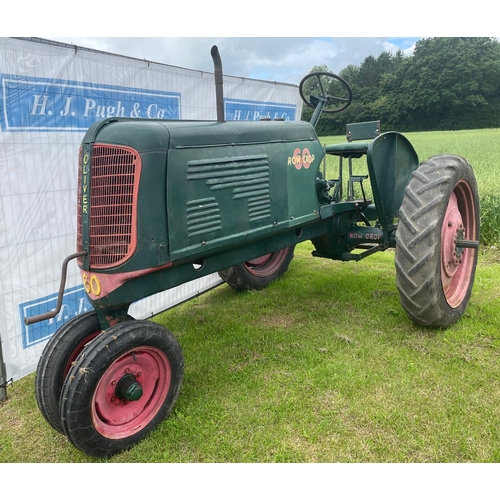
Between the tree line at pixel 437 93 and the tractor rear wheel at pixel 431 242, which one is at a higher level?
the tree line at pixel 437 93

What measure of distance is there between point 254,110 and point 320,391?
12.2ft

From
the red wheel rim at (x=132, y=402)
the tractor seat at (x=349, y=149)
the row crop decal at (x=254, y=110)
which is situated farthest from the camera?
the row crop decal at (x=254, y=110)

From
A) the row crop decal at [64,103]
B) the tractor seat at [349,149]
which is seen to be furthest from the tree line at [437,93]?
the row crop decal at [64,103]

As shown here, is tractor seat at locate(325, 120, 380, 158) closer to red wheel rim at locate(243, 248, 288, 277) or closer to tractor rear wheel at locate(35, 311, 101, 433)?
red wheel rim at locate(243, 248, 288, 277)

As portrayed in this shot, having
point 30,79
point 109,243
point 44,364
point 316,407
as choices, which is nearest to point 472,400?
point 316,407

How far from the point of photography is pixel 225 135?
2.74 metres

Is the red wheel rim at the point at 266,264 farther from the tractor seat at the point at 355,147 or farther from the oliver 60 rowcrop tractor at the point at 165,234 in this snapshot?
the oliver 60 rowcrop tractor at the point at 165,234

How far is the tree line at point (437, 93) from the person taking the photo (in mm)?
32344

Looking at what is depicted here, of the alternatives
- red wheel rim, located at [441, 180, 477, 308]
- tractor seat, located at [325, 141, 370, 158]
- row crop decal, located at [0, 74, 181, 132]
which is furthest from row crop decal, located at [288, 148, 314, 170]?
row crop decal, located at [0, 74, 181, 132]

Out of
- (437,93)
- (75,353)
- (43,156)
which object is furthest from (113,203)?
(437,93)

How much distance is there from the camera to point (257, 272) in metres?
4.77

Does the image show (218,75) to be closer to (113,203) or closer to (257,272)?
(113,203)

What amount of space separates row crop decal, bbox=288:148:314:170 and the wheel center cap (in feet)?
6.07

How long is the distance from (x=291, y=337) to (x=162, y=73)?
268 centimetres
